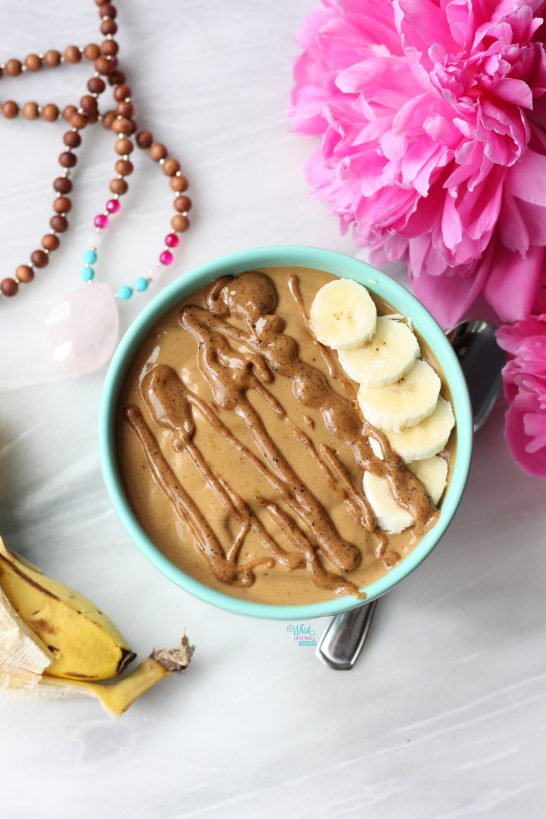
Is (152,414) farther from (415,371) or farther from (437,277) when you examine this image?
(437,277)

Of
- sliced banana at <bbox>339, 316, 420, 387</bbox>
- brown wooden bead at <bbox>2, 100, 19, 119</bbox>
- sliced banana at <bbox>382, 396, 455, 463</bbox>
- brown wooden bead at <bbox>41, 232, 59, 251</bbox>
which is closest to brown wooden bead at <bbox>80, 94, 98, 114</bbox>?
brown wooden bead at <bbox>2, 100, 19, 119</bbox>

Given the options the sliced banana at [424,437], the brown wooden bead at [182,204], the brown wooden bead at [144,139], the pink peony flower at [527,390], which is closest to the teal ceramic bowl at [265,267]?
the sliced banana at [424,437]

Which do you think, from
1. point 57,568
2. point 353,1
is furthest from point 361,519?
point 353,1

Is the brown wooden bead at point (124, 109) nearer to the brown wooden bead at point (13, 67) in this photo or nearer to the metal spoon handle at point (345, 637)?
the brown wooden bead at point (13, 67)

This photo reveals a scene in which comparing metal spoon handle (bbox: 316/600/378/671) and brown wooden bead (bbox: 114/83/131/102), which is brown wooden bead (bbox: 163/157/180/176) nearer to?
brown wooden bead (bbox: 114/83/131/102)

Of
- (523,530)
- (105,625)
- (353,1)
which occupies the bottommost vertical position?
(523,530)

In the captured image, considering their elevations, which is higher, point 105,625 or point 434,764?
point 105,625

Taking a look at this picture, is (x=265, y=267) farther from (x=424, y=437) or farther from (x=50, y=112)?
(x=50, y=112)
